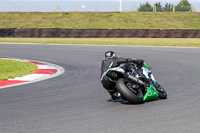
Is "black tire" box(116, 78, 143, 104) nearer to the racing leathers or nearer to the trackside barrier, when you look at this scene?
the racing leathers

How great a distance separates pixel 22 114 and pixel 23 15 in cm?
4762

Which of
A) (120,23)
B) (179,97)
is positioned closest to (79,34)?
(120,23)

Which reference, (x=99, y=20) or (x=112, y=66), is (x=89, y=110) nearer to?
(x=112, y=66)

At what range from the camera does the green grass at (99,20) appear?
46969 mm

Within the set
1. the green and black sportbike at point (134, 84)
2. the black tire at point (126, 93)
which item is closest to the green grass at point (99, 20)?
the green and black sportbike at point (134, 84)

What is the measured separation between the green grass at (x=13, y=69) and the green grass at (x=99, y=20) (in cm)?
3157

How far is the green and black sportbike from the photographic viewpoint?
707 centimetres

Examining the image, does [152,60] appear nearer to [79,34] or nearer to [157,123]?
[157,123]

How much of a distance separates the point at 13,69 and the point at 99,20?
123 ft

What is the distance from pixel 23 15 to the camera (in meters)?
52.8

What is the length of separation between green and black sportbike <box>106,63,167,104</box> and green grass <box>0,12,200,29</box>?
3842 cm

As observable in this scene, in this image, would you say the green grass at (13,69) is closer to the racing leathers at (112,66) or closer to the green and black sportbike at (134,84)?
the racing leathers at (112,66)

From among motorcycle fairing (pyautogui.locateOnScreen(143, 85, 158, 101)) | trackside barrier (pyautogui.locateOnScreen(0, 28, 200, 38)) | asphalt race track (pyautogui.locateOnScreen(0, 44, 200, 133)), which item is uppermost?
motorcycle fairing (pyautogui.locateOnScreen(143, 85, 158, 101))

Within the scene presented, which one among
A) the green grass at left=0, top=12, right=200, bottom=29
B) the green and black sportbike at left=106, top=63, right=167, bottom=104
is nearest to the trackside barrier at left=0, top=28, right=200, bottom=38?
the green grass at left=0, top=12, right=200, bottom=29
